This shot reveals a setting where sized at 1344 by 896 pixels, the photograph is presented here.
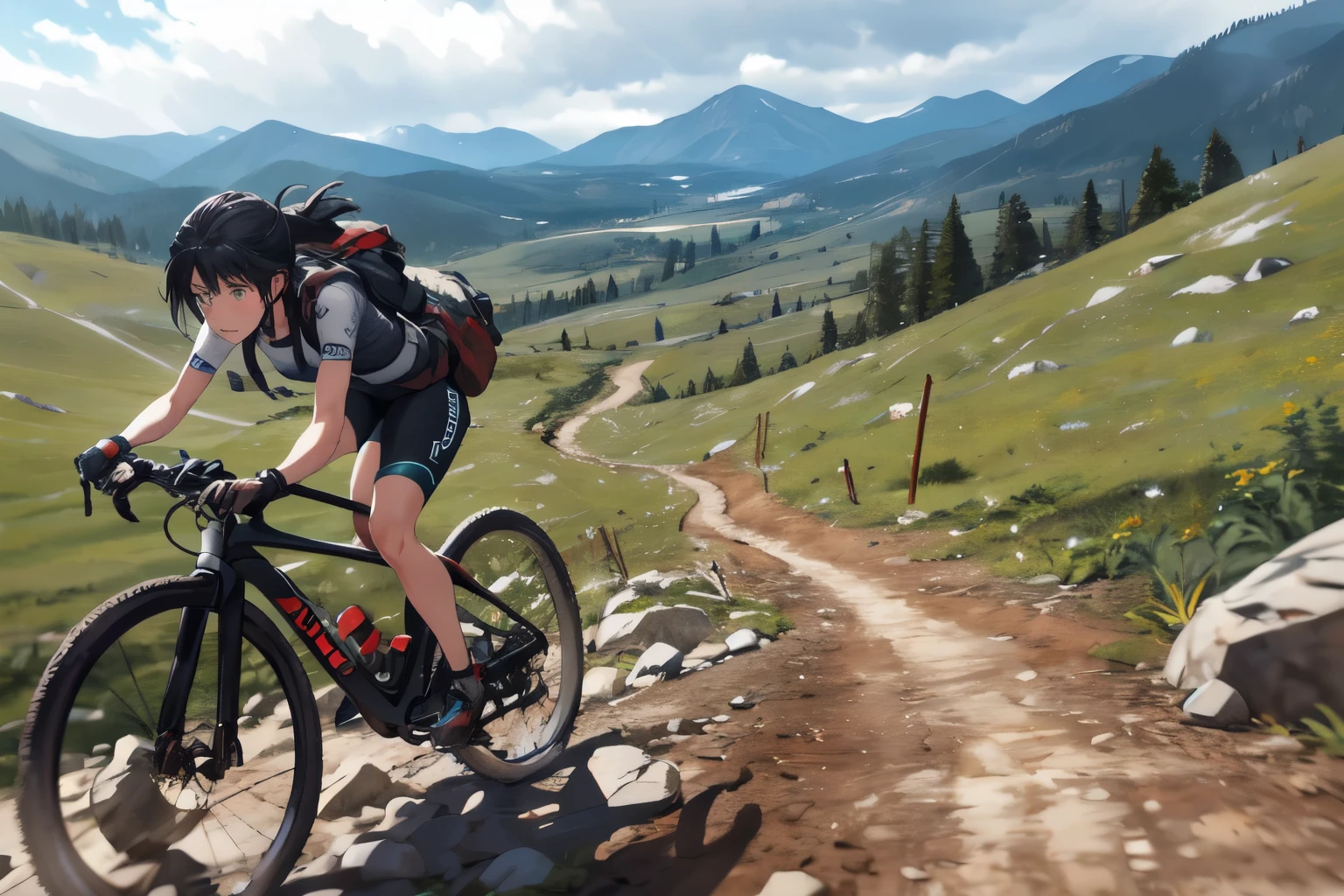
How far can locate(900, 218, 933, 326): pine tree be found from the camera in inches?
1767

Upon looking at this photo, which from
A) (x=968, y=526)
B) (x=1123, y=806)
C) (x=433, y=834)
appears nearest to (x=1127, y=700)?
(x=1123, y=806)

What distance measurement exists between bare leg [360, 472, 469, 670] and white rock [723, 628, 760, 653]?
3556 mm

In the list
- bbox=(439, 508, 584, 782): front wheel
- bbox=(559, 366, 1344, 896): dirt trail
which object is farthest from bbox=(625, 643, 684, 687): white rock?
bbox=(439, 508, 584, 782): front wheel

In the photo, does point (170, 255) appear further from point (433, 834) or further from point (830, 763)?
point (830, 763)

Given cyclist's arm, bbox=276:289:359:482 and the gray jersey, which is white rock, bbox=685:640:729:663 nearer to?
the gray jersey

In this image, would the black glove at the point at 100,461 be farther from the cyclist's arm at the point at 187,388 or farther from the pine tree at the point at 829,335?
the pine tree at the point at 829,335

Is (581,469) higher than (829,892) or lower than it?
lower

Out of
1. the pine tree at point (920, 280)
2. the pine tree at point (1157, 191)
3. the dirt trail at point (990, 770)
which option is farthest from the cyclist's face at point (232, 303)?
the pine tree at point (1157, 191)

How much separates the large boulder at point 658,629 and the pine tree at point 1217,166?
47.3 meters

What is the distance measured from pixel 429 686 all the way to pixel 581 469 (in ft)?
50.1

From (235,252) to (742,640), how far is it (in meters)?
5.81

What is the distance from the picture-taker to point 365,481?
15.2ft

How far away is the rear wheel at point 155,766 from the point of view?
9.36 feet

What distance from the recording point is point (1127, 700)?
5180mm
